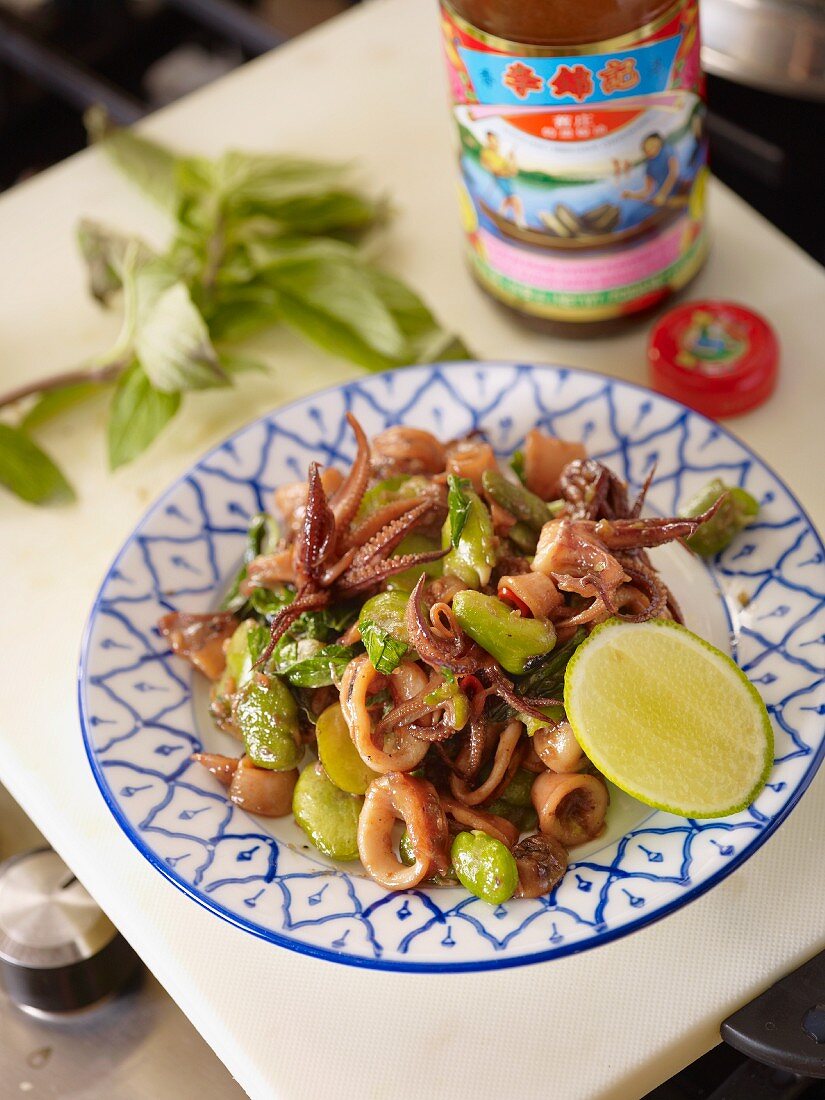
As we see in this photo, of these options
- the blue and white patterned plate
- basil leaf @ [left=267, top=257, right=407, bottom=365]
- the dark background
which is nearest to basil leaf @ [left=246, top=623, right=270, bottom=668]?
the blue and white patterned plate

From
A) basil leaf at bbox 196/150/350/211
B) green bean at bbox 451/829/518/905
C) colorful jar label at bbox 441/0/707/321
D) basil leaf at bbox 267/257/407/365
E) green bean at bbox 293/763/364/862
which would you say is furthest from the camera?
basil leaf at bbox 196/150/350/211

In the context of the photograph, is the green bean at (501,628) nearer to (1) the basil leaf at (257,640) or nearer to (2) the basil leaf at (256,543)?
(1) the basil leaf at (257,640)

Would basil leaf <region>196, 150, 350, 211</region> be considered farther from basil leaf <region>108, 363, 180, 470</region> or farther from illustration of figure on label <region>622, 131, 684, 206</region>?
illustration of figure on label <region>622, 131, 684, 206</region>

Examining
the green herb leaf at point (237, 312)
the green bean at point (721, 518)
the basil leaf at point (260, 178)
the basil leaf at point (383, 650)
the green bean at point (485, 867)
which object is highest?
the basil leaf at point (260, 178)

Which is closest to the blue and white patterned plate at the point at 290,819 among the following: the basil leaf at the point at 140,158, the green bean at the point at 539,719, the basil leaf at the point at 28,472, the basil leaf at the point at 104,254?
the green bean at the point at 539,719

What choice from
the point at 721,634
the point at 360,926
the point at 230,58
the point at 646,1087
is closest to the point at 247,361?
the point at 721,634

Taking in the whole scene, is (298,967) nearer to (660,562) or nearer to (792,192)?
(660,562)
